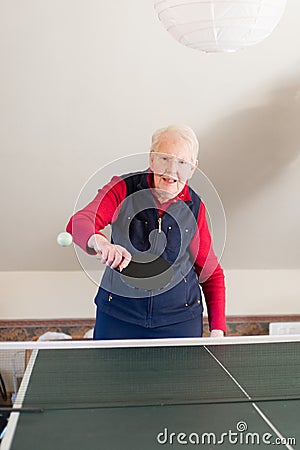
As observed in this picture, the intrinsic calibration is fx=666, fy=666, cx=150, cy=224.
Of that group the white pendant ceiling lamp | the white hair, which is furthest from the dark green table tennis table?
the white pendant ceiling lamp

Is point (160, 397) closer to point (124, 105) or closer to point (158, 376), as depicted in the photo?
point (158, 376)

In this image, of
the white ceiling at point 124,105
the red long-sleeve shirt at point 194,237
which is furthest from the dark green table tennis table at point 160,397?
the white ceiling at point 124,105

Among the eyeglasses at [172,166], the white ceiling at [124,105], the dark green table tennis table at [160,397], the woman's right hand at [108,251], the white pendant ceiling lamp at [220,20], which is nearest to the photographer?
the dark green table tennis table at [160,397]

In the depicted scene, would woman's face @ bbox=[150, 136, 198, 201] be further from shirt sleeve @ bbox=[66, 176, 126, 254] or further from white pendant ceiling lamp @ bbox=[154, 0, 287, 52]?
white pendant ceiling lamp @ bbox=[154, 0, 287, 52]

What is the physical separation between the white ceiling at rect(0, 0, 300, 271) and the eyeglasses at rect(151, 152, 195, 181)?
3.19ft

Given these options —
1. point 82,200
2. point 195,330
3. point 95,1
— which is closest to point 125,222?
point 82,200

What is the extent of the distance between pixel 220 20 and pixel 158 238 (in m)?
0.57

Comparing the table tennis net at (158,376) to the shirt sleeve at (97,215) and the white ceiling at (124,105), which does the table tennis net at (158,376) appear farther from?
the white ceiling at (124,105)

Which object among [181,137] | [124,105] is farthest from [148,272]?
[124,105]

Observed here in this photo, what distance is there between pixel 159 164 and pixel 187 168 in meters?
0.07

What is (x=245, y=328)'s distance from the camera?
13.2 ft

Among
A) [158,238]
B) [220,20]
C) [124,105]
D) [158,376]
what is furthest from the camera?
[124,105]

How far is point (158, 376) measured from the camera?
5.34 feet

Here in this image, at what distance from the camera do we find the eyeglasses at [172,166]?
173 cm
